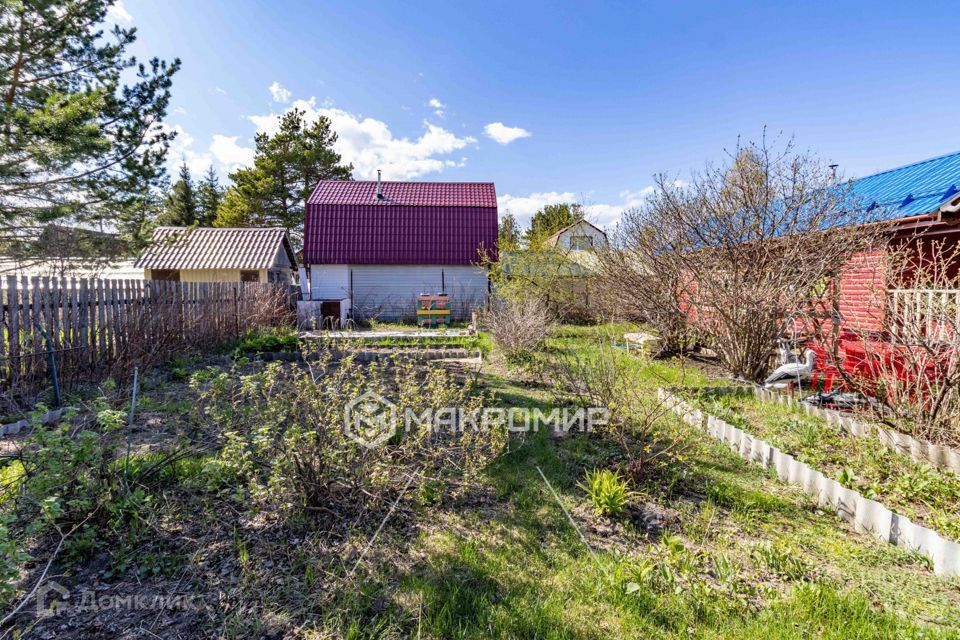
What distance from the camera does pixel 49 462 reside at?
2424 mm

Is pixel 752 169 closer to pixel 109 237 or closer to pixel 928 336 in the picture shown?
pixel 928 336

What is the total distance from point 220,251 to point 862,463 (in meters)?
20.4

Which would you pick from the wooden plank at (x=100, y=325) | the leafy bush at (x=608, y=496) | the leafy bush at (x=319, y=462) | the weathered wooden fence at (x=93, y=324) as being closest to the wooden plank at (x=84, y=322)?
the weathered wooden fence at (x=93, y=324)

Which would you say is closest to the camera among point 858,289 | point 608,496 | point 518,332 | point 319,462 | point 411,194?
point 319,462

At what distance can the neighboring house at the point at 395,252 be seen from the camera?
1680 cm

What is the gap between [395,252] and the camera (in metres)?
16.9

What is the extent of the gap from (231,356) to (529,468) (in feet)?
24.1

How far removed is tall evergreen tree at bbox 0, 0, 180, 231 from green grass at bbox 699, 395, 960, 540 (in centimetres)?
1037

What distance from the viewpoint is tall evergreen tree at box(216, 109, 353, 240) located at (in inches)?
1082

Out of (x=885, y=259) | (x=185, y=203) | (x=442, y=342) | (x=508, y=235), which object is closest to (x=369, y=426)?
(x=885, y=259)

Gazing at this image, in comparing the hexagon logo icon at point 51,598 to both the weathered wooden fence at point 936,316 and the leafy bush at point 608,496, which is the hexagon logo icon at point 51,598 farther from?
the weathered wooden fence at point 936,316

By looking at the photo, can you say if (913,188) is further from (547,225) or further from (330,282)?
(330,282)

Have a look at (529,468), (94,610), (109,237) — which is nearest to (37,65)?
(109,237)

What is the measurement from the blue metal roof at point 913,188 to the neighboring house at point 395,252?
1141cm
